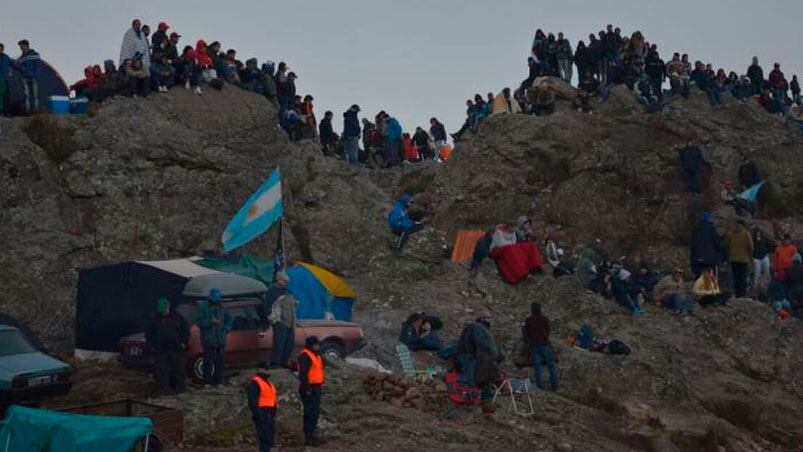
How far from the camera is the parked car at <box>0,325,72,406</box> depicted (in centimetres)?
1753

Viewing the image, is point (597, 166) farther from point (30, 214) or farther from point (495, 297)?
point (30, 214)

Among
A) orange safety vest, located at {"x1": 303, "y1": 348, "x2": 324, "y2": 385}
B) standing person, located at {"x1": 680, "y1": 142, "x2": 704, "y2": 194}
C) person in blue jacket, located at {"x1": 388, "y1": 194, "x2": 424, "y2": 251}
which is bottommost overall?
orange safety vest, located at {"x1": 303, "y1": 348, "x2": 324, "y2": 385}

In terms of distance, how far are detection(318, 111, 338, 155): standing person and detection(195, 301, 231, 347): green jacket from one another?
54.2ft

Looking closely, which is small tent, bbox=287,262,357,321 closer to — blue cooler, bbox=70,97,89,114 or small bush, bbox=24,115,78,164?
small bush, bbox=24,115,78,164

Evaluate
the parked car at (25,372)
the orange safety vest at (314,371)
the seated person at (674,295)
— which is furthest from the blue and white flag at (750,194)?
the parked car at (25,372)

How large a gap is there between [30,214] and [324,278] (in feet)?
23.0

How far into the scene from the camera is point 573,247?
3284cm

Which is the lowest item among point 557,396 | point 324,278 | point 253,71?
point 557,396

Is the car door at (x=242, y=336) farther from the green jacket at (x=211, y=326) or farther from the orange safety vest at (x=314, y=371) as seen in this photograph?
the orange safety vest at (x=314, y=371)

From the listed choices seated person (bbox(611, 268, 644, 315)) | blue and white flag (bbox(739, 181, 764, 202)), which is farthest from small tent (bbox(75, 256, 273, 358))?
blue and white flag (bbox(739, 181, 764, 202))

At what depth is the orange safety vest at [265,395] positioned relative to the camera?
16.5m

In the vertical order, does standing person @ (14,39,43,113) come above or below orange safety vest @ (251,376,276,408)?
above

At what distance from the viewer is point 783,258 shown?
29.0 meters

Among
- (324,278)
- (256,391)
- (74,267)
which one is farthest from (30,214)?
(256,391)
